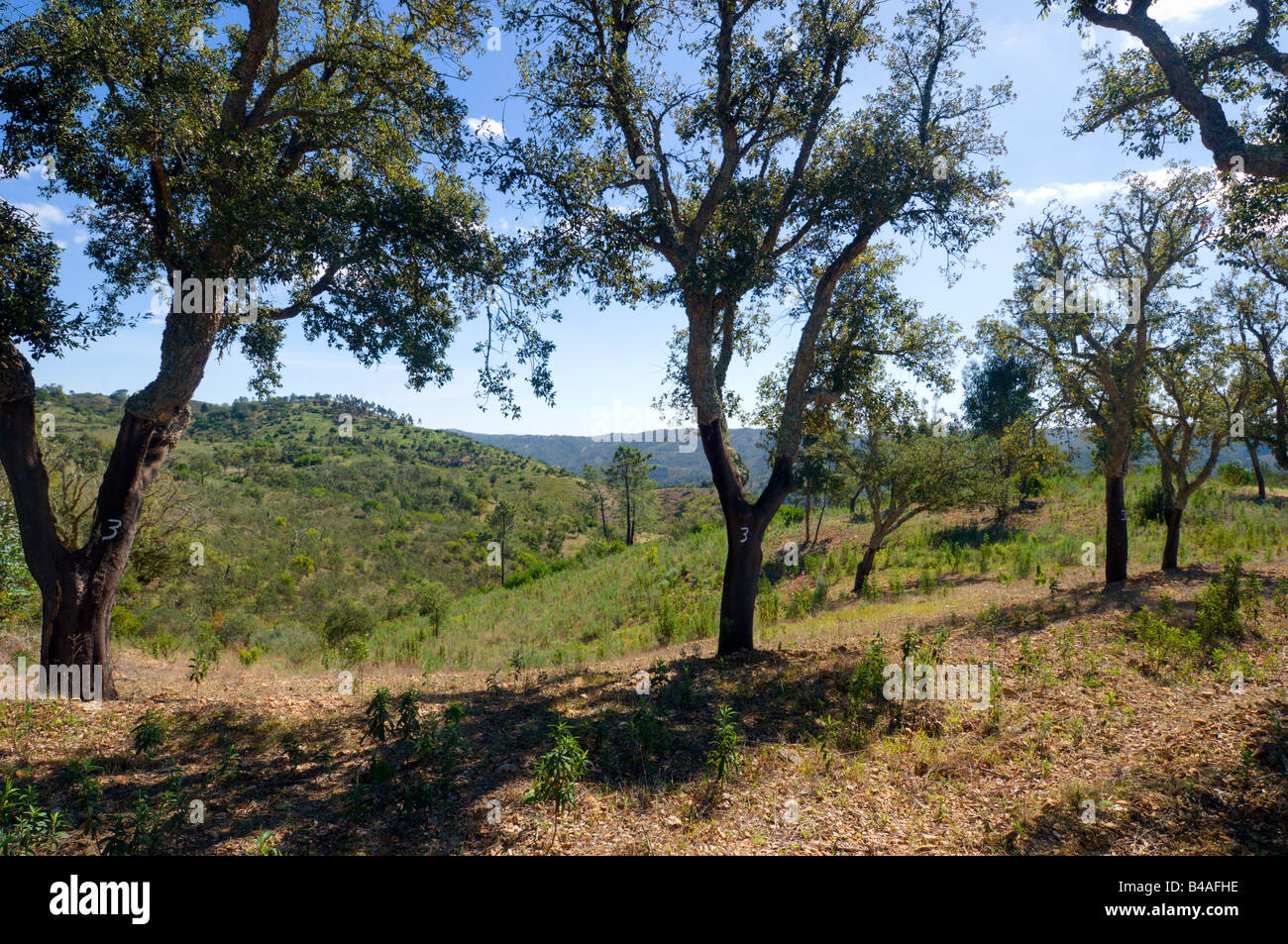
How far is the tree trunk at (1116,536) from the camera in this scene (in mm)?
12883

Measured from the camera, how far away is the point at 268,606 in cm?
2661

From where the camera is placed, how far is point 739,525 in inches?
356

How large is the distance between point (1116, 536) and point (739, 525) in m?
10.6

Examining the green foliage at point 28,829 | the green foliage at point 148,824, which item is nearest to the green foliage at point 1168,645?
the green foliage at point 148,824

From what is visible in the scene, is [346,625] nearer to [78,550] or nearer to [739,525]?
[78,550]

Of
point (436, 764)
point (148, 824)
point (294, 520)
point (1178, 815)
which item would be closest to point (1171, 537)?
point (1178, 815)

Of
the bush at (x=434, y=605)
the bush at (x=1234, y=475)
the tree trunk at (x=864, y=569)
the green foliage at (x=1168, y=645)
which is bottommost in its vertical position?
the bush at (x=434, y=605)

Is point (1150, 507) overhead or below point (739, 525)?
below

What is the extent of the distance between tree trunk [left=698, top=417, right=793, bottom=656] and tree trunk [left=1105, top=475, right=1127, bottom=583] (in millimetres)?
9663

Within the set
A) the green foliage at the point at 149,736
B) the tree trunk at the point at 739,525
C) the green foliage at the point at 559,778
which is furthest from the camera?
the tree trunk at the point at 739,525

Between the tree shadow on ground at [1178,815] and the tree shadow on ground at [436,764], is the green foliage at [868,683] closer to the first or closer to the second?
the tree shadow on ground at [436,764]

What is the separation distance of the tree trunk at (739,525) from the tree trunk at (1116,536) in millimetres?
9663

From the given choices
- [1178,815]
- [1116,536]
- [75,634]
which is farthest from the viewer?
[1116,536]
